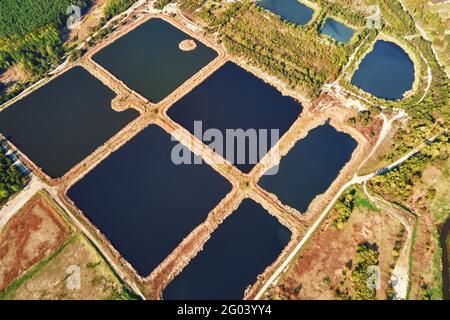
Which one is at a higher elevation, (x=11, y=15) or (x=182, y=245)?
(x=11, y=15)

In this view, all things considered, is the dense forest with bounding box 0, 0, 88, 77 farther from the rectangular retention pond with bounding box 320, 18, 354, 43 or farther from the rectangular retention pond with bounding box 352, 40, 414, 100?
the rectangular retention pond with bounding box 352, 40, 414, 100

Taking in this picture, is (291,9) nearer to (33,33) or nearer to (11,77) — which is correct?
(33,33)

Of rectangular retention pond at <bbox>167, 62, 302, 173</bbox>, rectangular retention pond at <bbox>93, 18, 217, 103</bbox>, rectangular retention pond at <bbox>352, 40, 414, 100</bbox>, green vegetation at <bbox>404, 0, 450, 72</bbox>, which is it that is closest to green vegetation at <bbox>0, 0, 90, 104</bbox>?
rectangular retention pond at <bbox>93, 18, 217, 103</bbox>

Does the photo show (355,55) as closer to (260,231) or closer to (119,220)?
(260,231)

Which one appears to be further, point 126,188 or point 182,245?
point 126,188

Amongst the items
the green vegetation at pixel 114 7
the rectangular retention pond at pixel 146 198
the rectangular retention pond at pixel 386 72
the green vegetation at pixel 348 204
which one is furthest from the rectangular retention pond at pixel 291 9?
the green vegetation at pixel 348 204

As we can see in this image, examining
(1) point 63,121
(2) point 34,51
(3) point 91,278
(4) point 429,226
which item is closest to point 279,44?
(4) point 429,226

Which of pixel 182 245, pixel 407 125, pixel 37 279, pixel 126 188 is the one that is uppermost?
pixel 407 125
